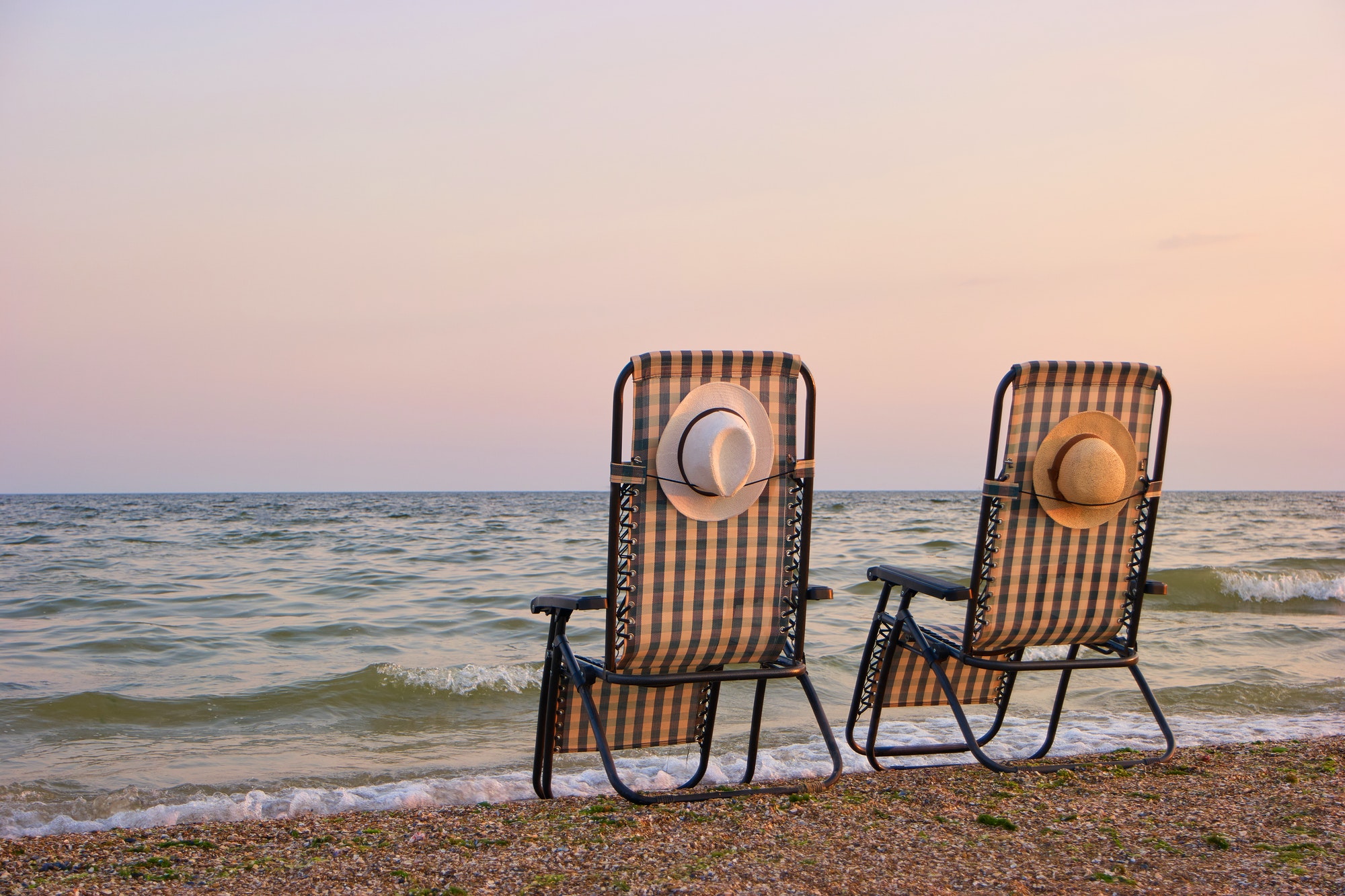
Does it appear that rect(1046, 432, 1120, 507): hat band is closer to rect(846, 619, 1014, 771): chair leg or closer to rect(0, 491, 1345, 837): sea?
rect(846, 619, 1014, 771): chair leg

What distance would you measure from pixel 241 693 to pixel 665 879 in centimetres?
465

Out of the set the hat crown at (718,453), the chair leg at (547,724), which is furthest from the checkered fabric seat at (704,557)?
the chair leg at (547,724)

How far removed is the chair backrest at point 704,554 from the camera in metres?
2.54

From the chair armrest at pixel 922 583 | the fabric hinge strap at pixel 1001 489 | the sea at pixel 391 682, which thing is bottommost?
the sea at pixel 391 682

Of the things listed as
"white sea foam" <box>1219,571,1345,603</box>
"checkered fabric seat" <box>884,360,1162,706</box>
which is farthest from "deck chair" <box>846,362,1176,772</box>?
"white sea foam" <box>1219,571,1345,603</box>

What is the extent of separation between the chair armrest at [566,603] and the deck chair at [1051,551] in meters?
1.13

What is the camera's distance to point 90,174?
34.0 ft

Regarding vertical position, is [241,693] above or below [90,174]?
below

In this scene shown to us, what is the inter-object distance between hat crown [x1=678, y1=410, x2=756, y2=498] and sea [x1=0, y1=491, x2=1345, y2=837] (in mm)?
1676

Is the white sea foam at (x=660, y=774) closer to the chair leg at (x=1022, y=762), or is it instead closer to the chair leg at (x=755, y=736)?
the chair leg at (x=755, y=736)

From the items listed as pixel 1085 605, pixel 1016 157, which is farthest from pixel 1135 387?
pixel 1016 157

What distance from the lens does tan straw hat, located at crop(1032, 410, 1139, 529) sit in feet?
9.50

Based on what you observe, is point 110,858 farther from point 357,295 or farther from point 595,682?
point 357,295

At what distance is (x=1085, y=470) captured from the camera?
2.89m
